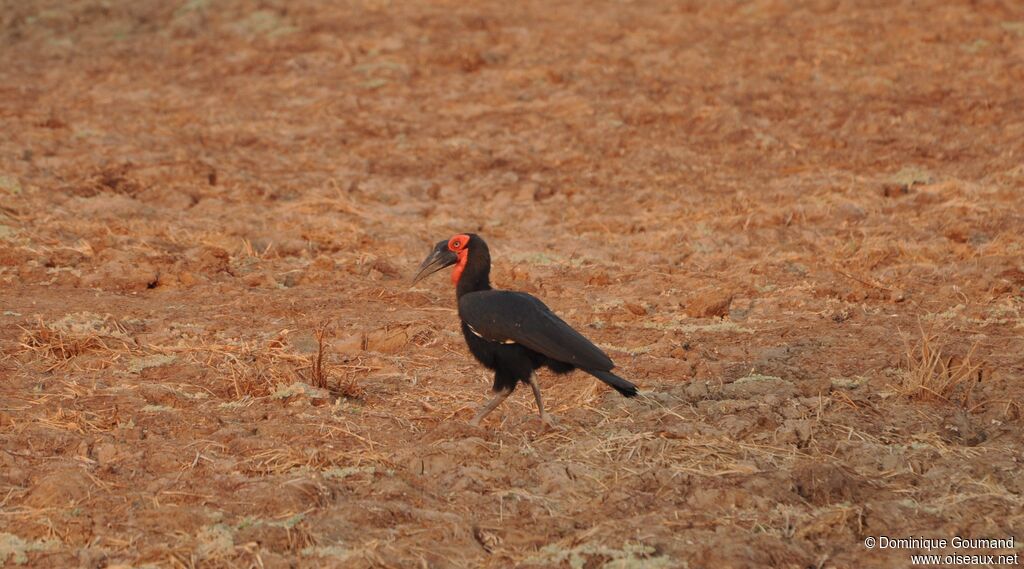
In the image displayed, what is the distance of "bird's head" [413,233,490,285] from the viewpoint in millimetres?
6449

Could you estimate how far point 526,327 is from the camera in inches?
233

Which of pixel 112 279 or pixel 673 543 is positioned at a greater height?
pixel 673 543

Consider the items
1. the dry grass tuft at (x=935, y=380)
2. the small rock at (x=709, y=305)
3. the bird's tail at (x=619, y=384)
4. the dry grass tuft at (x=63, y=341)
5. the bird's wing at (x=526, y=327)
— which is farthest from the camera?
the small rock at (x=709, y=305)

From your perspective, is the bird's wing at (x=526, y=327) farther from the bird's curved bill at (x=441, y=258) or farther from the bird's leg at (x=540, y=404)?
the bird's curved bill at (x=441, y=258)

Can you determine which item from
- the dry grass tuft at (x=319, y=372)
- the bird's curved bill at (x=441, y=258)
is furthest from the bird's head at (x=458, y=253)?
the dry grass tuft at (x=319, y=372)

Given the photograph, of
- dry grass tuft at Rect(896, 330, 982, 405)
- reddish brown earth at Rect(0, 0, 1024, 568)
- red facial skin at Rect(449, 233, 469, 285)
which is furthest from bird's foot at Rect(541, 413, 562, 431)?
dry grass tuft at Rect(896, 330, 982, 405)

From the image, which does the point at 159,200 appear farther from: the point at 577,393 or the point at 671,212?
the point at 577,393

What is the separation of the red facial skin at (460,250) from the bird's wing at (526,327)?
0.28 metres

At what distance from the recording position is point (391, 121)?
42.4 feet

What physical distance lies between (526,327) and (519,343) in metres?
0.11

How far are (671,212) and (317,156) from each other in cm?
371

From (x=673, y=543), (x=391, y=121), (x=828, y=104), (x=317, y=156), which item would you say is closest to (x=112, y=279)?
(x=317, y=156)

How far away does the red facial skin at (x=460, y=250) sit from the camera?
21.2ft

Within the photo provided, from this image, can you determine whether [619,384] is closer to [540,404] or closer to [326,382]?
[540,404]
